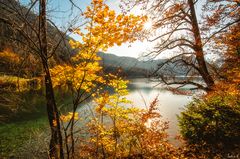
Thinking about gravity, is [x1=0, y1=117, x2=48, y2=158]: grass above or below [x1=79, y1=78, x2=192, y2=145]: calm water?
below

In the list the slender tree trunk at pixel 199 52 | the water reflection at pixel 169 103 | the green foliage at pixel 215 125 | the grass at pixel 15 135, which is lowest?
the grass at pixel 15 135

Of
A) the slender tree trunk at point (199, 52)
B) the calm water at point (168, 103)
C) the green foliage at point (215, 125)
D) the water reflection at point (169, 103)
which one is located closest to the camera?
the green foliage at point (215, 125)

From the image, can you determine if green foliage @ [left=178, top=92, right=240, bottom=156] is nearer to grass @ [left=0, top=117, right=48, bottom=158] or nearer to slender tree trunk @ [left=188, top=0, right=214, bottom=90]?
slender tree trunk @ [left=188, top=0, right=214, bottom=90]

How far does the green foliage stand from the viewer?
6914mm

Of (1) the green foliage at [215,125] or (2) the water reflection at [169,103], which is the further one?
(2) the water reflection at [169,103]

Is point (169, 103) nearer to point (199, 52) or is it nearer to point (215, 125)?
point (199, 52)

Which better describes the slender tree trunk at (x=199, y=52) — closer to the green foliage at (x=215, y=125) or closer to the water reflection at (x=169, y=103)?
the green foliage at (x=215, y=125)

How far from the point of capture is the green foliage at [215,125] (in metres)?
6.91

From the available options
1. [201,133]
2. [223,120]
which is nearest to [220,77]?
[223,120]

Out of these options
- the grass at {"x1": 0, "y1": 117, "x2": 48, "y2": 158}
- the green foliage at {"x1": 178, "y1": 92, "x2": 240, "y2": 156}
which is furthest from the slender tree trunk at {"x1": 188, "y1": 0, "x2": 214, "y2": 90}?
the grass at {"x1": 0, "y1": 117, "x2": 48, "y2": 158}

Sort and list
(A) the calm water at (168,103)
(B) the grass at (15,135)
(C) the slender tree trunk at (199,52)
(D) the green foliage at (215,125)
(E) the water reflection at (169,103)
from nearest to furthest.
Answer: (D) the green foliage at (215,125) → (C) the slender tree trunk at (199,52) → (B) the grass at (15,135) → (A) the calm water at (168,103) → (E) the water reflection at (169,103)

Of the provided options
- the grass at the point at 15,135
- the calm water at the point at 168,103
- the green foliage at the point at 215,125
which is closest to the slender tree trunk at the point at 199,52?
the green foliage at the point at 215,125

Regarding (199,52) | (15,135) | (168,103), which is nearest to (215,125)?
(199,52)

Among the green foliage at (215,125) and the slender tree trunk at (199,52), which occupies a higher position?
the slender tree trunk at (199,52)
